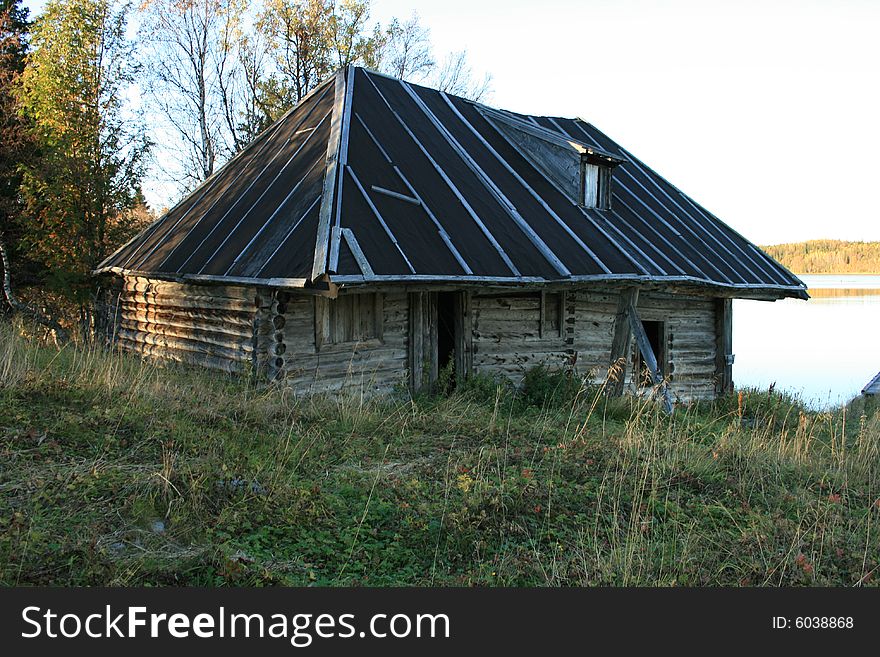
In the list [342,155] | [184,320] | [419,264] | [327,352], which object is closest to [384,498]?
[419,264]

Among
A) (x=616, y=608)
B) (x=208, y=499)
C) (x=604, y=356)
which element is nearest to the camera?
(x=616, y=608)

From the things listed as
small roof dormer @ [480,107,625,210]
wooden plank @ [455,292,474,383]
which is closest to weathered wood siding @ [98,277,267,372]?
wooden plank @ [455,292,474,383]

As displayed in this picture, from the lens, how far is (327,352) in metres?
9.73

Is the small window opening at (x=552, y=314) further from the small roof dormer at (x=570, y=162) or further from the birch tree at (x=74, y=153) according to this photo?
the birch tree at (x=74, y=153)

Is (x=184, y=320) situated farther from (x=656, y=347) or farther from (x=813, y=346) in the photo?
(x=813, y=346)

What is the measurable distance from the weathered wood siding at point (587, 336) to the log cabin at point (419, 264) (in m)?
0.03

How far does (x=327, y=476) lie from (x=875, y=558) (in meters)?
4.23

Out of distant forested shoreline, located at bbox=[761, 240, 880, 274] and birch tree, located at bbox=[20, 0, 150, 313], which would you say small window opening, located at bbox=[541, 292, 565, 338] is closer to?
birch tree, located at bbox=[20, 0, 150, 313]

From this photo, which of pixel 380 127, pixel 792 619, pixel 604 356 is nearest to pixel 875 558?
pixel 792 619

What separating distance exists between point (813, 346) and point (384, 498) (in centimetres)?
4096

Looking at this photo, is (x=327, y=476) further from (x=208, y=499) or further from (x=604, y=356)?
(x=604, y=356)

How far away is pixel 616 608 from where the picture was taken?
12.7ft

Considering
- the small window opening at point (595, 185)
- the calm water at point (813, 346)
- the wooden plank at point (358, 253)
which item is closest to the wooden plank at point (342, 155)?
the wooden plank at point (358, 253)

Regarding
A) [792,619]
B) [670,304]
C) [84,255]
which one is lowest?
[792,619]
